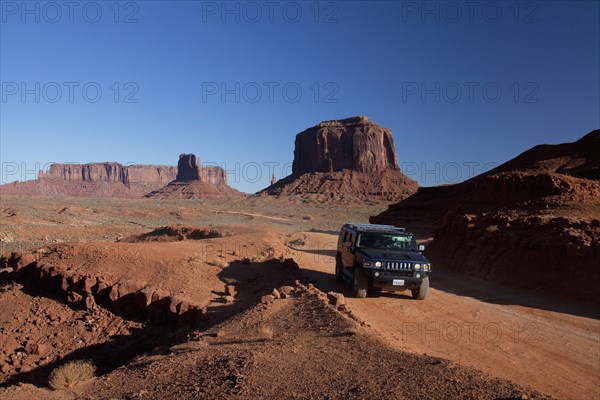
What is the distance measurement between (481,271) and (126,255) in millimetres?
12757

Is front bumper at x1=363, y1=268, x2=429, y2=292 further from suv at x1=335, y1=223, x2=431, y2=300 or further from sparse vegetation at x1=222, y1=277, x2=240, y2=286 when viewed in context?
sparse vegetation at x1=222, y1=277, x2=240, y2=286

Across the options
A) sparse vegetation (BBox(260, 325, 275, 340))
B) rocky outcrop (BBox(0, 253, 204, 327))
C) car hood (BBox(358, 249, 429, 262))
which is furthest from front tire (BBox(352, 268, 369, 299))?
rocky outcrop (BBox(0, 253, 204, 327))

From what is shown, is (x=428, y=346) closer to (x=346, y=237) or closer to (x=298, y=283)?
(x=298, y=283)

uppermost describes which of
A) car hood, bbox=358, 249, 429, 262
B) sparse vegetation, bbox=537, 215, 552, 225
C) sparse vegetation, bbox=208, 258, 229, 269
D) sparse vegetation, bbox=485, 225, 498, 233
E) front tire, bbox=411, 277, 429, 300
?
sparse vegetation, bbox=537, 215, 552, 225

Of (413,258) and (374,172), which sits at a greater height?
(374,172)

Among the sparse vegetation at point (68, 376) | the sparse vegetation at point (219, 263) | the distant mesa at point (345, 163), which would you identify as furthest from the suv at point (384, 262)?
the distant mesa at point (345, 163)

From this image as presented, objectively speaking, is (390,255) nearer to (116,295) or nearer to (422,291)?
(422,291)

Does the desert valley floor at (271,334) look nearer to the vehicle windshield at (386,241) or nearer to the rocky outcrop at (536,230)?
the rocky outcrop at (536,230)

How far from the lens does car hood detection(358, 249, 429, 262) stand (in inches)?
424

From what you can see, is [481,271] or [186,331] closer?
[186,331]

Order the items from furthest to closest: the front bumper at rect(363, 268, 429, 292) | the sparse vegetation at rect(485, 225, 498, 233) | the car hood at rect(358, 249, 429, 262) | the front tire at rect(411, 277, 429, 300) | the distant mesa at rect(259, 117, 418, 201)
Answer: the distant mesa at rect(259, 117, 418, 201), the sparse vegetation at rect(485, 225, 498, 233), the front tire at rect(411, 277, 429, 300), the car hood at rect(358, 249, 429, 262), the front bumper at rect(363, 268, 429, 292)

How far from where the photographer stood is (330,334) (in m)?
7.50

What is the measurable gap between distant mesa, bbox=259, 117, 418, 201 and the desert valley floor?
9901 centimetres

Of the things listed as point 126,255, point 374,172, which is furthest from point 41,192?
point 126,255
